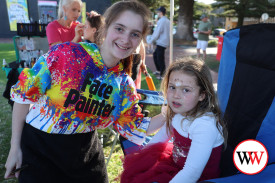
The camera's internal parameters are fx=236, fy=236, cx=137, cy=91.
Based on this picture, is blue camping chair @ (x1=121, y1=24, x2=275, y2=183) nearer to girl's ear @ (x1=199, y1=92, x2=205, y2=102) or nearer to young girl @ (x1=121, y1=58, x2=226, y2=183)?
young girl @ (x1=121, y1=58, x2=226, y2=183)

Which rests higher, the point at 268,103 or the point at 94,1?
the point at 94,1

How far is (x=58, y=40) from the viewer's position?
3.25 m

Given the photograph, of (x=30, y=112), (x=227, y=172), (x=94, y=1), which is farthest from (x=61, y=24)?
(x=94, y=1)

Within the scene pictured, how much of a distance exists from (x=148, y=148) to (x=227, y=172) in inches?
21.6

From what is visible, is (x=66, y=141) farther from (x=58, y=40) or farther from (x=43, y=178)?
(x=58, y=40)

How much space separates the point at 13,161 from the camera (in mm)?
1396

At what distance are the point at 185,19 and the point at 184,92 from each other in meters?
17.3

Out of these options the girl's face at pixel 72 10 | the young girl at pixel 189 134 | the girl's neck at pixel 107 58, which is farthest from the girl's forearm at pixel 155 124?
the girl's face at pixel 72 10

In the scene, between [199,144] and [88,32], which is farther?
[88,32]

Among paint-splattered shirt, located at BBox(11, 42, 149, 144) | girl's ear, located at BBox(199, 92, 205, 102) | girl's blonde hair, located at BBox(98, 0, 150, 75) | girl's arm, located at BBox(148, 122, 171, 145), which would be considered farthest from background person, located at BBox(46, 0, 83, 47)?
girl's ear, located at BBox(199, 92, 205, 102)

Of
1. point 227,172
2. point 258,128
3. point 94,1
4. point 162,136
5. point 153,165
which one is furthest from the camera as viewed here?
point 94,1

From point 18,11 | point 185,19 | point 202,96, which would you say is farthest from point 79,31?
point 18,11

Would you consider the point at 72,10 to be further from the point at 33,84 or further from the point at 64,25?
the point at 33,84

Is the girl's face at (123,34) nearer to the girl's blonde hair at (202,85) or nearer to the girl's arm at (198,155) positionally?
the girl's blonde hair at (202,85)
